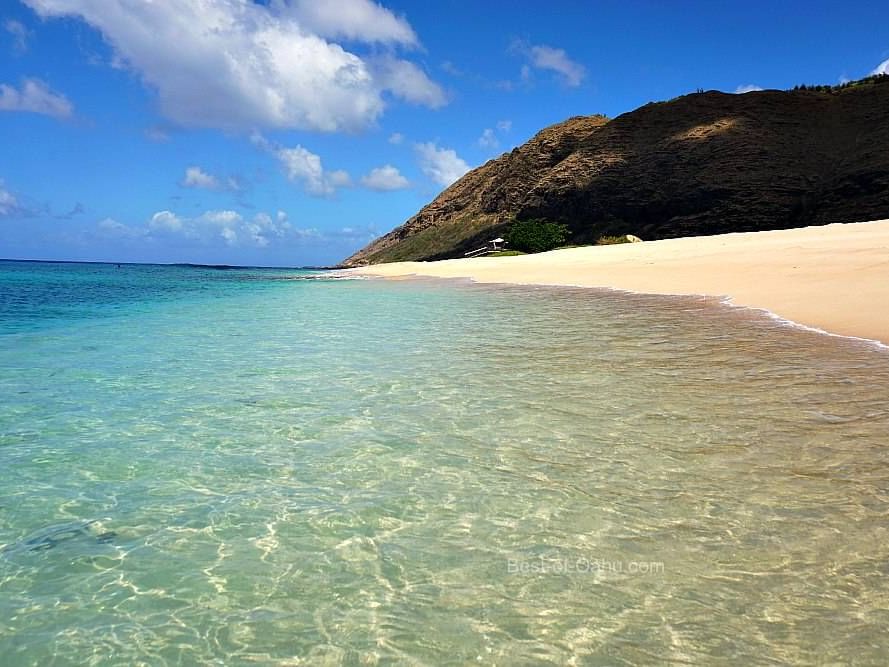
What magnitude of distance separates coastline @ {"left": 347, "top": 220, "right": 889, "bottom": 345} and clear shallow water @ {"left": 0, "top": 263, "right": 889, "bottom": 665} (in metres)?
4.92

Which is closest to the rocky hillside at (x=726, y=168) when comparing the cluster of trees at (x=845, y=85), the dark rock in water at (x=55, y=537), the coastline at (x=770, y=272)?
the cluster of trees at (x=845, y=85)

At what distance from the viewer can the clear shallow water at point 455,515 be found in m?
2.65

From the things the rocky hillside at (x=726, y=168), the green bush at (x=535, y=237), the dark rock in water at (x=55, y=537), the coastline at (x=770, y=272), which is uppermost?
the rocky hillside at (x=726, y=168)

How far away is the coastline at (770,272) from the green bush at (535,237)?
838 inches

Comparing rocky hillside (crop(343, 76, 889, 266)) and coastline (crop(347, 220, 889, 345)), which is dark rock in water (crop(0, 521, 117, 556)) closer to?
coastline (crop(347, 220, 889, 345))

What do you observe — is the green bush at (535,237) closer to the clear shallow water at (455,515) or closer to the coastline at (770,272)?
the coastline at (770,272)

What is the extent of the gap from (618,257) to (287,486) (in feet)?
106

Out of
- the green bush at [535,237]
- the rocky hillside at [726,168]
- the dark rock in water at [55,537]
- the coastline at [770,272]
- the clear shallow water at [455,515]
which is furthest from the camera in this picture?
the green bush at [535,237]

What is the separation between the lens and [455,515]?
3775 mm

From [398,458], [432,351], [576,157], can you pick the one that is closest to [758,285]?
[432,351]

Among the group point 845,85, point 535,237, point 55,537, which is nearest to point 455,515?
point 55,537

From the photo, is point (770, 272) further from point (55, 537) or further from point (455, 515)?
point (55, 537)

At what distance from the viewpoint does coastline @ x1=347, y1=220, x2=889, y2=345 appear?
12.1m

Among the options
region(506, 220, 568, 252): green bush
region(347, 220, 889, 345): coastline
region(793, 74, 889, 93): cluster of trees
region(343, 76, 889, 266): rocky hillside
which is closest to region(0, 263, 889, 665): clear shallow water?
region(347, 220, 889, 345): coastline
